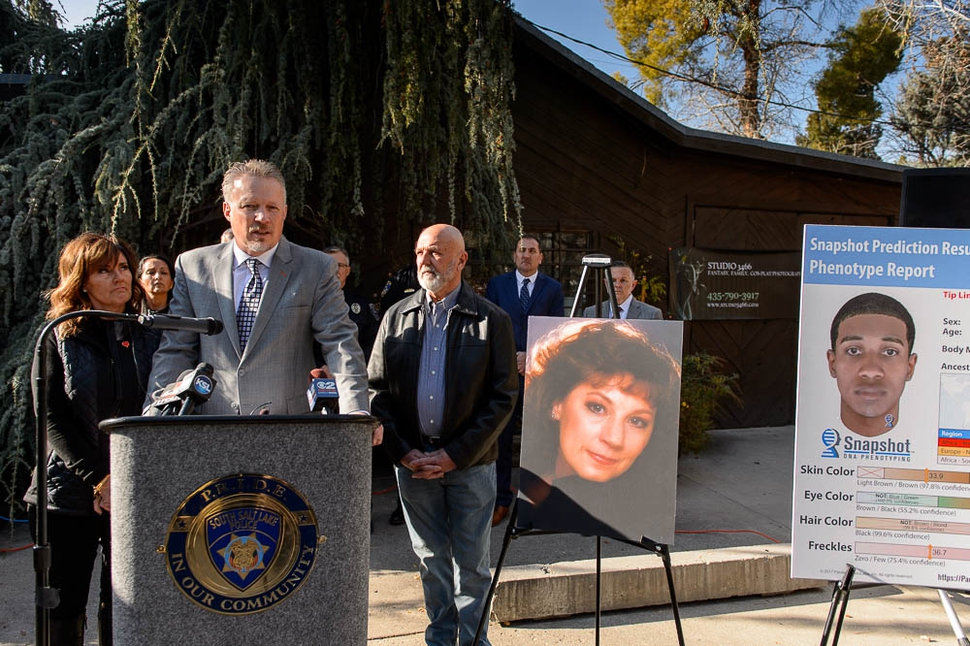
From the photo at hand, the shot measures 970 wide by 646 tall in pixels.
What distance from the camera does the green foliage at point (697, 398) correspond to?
266 inches

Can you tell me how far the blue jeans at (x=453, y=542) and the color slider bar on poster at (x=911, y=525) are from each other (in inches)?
59.1

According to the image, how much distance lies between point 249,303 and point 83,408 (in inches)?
31.6

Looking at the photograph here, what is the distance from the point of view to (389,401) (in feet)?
10.3

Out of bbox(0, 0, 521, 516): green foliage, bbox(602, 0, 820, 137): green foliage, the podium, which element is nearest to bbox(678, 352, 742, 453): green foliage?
bbox(0, 0, 521, 516): green foliage

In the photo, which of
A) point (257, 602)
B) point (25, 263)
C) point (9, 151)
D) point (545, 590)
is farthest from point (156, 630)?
point (9, 151)

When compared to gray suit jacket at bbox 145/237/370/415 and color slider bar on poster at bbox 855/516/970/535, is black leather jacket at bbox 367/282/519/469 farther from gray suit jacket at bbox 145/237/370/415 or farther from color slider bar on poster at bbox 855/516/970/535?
color slider bar on poster at bbox 855/516/970/535

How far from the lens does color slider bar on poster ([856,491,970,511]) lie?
9.06 feet

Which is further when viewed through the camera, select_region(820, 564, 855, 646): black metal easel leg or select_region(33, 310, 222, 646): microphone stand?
select_region(820, 564, 855, 646): black metal easel leg

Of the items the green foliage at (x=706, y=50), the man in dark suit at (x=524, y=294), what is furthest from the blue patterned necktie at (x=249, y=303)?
the green foliage at (x=706, y=50)

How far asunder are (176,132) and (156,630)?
4.40 m

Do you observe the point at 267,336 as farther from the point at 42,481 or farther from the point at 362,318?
the point at 362,318

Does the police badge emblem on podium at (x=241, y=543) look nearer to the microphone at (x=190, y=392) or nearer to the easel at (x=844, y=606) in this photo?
the microphone at (x=190, y=392)

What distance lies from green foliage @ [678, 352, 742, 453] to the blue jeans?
3682 millimetres

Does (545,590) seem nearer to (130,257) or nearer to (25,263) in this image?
(130,257)
